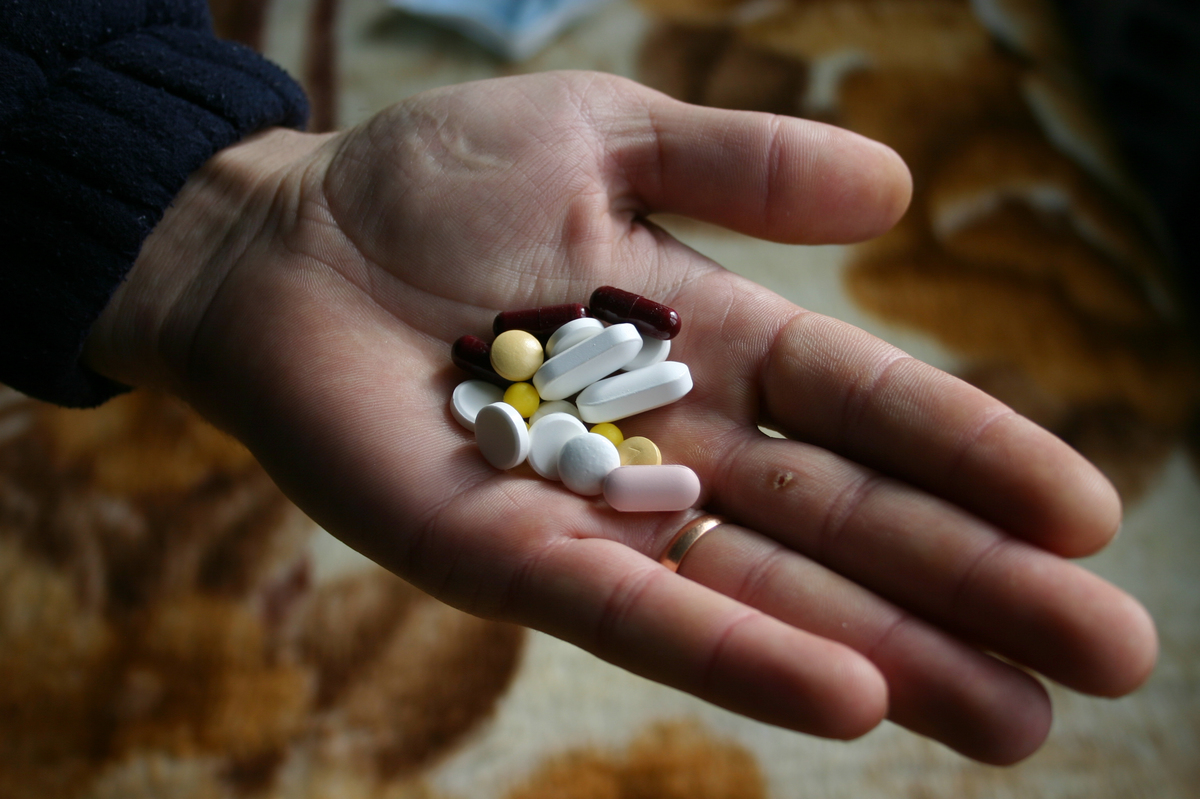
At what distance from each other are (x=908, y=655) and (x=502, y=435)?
0.66m

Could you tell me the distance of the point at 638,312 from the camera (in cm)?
155

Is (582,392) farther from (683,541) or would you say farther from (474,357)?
(683,541)

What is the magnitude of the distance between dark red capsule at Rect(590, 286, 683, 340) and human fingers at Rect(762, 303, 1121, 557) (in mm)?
180

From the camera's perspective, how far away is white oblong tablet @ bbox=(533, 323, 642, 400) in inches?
59.3

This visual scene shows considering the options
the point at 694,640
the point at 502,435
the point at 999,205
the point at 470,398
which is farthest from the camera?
the point at 999,205

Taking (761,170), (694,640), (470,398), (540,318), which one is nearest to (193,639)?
(470,398)

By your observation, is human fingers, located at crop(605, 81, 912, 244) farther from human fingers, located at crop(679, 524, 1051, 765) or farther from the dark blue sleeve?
the dark blue sleeve

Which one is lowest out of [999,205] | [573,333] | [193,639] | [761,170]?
[193,639]

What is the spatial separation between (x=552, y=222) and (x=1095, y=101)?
253 centimetres

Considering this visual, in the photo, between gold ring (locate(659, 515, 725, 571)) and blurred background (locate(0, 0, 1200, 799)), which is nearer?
gold ring (locate(659, 515, 725, 571))

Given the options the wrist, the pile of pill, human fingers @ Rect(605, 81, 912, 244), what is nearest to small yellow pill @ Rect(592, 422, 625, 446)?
the pile of pill

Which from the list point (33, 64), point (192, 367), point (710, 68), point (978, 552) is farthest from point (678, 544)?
point (710, 68)

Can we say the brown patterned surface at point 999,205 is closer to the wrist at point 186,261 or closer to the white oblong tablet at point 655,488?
the white oblong tablet at point 655,488

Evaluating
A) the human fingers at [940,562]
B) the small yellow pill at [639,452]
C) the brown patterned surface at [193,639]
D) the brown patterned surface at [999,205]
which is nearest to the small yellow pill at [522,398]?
the small yellow pill at [639,452]
